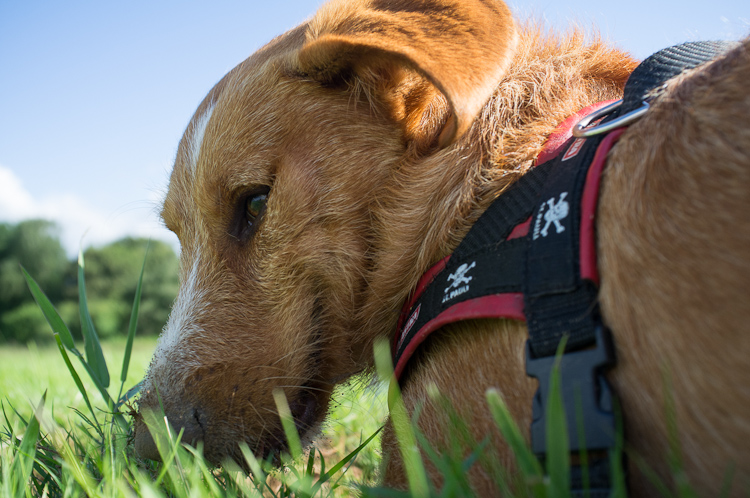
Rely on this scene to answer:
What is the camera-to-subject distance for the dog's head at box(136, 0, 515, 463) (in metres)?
1.65

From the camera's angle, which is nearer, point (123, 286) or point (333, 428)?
point (333, 428)

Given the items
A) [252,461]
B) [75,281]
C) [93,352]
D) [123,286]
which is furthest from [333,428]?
[123,286]

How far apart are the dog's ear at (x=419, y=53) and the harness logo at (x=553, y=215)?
0.29 metres

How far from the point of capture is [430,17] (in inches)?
59.2

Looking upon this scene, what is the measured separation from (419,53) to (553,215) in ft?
1.88

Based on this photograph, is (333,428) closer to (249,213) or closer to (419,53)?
(249,213)

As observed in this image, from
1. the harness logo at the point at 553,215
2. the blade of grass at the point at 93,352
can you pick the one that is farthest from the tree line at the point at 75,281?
the harness logo at the point at 553,215

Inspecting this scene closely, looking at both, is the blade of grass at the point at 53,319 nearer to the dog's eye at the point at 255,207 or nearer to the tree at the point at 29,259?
the dog's eye at the point at 255,207

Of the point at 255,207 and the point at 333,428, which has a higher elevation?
the point at 255,207

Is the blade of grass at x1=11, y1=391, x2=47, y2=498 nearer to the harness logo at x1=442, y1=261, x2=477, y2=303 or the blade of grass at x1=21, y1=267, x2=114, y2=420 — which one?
the blade of grass at x1=21, y1=267, x2=114, y2=420

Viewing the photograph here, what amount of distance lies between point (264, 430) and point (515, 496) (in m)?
0.94

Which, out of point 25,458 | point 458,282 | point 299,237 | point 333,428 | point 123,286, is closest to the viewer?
point 458,282

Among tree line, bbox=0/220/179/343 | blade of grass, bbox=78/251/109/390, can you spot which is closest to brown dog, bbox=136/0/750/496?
blade of grass, bbox=78/251/109/390

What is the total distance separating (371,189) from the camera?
1716mm
